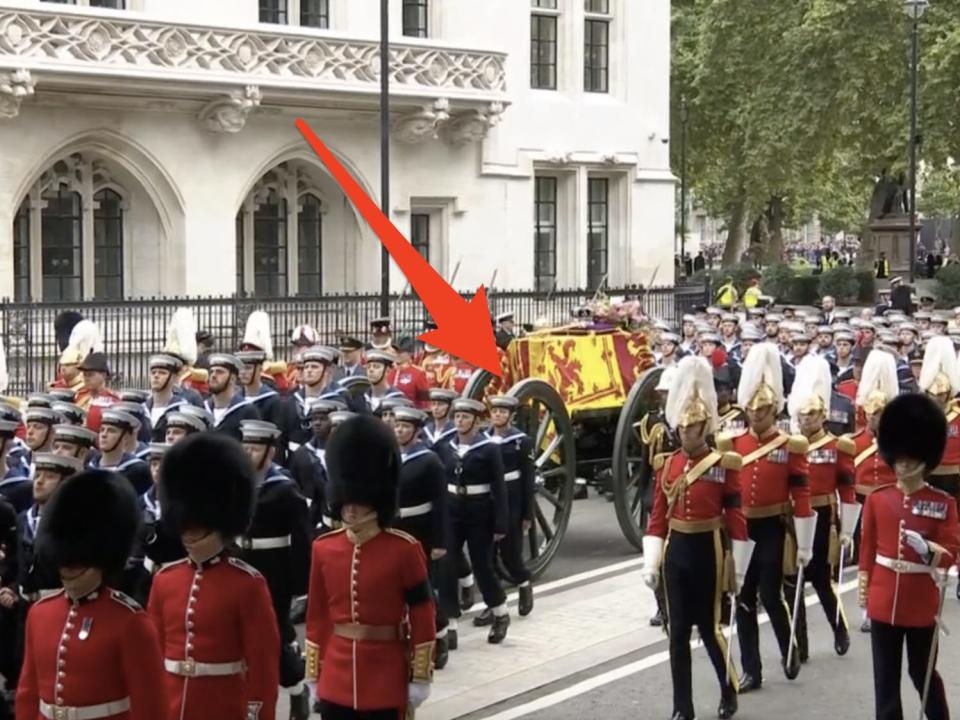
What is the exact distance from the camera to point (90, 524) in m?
5.76

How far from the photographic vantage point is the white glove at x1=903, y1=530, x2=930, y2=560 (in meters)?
8.33

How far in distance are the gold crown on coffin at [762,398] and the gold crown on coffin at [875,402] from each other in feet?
4.40

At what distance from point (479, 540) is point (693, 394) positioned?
2.40 m

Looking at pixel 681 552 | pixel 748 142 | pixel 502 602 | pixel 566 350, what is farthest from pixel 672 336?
pixel 748 142

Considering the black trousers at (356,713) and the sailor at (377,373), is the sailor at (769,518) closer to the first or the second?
the black trousers at (356,713)

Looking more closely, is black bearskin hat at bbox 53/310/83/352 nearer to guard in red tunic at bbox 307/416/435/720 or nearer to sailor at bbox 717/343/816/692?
sailor at bbox 717/343/816/692

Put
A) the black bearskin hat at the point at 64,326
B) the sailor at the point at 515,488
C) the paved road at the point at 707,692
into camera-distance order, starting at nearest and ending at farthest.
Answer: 1. the paved road at the point at 707,692
2. the sailor at the point at 515,488
3. the black bearskin hat at the point at 64,326

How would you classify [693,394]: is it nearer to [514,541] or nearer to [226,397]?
[514,541]

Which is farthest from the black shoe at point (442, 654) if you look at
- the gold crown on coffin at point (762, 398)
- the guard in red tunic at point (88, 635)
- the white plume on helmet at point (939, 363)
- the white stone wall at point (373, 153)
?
the white stone wall at point (373, 153)

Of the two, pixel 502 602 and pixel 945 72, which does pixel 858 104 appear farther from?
pixel 502 602

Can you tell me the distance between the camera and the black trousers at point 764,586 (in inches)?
392

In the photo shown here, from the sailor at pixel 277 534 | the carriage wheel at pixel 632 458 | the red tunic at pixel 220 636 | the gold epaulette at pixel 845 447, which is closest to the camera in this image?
the red tunic at pixel 220 636

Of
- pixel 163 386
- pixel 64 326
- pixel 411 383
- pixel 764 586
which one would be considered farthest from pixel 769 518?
pixel 64 326

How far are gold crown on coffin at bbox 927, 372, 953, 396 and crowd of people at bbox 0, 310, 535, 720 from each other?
10.1ft
